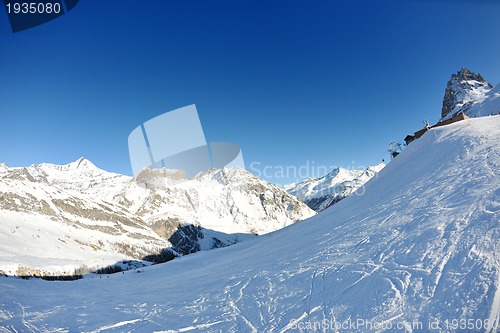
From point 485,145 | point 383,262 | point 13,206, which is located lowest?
point 383,262

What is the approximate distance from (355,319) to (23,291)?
19.7 m

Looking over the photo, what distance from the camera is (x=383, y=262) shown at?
34.0ft

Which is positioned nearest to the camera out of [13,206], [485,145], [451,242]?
[451,242]

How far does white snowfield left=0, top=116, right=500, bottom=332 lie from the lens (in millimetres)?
7504

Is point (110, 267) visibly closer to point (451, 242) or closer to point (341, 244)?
point (341, 244)

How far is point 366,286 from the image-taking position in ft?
→ 30.2

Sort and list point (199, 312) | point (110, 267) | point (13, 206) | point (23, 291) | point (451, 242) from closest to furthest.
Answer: point (451, 242) → point (199, 312) → point (23, 291) → point (110, 267) → point (13, 206)

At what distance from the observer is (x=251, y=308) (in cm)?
1038

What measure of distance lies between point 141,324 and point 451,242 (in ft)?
38.8

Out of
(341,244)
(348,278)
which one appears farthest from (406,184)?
(348,278)

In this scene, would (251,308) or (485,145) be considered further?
(485,145)

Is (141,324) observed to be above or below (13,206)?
below

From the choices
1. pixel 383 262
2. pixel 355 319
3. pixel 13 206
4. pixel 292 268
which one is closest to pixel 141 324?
pixel 292 268

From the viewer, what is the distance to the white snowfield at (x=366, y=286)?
24.6 feet
